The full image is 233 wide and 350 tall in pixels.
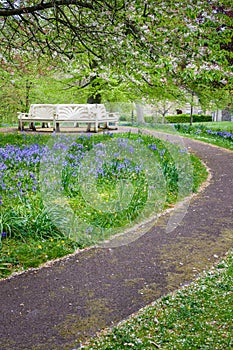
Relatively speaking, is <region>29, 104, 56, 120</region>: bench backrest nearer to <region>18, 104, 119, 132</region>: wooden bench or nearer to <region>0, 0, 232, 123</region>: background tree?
<region>18, 104, 119, 132</region>: wooden bench

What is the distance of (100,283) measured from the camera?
335 centimetres

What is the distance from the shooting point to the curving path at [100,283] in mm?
2686

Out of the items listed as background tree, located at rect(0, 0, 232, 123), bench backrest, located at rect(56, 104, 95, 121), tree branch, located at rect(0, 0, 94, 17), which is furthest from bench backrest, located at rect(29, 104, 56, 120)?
tree branch, located at rect(0, 0, 94, 17)

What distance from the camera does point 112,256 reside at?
391 cm

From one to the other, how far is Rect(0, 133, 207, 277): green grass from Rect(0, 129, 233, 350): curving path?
29 centimetres

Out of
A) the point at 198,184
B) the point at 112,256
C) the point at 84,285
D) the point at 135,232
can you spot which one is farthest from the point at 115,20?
the point at 84,285

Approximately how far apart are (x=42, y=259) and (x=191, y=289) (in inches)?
56.6

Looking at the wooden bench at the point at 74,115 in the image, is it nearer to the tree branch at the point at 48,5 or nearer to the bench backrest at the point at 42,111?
the bench backrest at the point at 42,111

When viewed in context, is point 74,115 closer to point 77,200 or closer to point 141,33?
point 141,33

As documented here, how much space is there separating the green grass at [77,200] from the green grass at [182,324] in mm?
1334

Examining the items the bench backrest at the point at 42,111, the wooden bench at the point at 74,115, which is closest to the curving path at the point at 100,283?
the wooden bench at the point at 74,115

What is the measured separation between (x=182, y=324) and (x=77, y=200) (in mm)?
2875

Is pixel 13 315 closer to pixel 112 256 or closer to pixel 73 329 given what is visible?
pixel 73 329

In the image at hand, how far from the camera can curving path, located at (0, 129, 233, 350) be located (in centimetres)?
269
